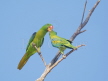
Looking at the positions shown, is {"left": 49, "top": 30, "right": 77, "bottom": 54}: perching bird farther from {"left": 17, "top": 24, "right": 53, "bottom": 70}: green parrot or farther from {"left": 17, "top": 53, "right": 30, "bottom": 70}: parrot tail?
{"left": 17, "top": 53, "right": 30, "bottom": 70}: parrot tail

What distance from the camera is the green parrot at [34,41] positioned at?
1646 mm

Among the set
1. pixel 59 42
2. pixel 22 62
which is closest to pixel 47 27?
pixel 59 42

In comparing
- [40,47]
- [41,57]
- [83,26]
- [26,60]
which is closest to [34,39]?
[40,47]

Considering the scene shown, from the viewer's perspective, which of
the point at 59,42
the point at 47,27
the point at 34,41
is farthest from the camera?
the point at 34,41

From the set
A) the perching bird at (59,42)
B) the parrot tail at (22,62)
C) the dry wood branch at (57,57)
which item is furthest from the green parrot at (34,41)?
the dry wood branch at (57,57)

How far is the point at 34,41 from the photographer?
177cm

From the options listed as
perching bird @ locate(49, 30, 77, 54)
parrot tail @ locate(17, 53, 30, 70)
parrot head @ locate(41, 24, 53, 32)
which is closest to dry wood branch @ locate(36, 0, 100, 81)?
perching bird @ locate(49, 30, 77, 54)

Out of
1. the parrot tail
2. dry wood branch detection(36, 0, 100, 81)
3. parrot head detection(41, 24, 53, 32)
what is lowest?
dry wood branch detection(36, 0, 100, 81)

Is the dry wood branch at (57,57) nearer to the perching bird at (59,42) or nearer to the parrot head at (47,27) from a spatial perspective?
the perching bird at (59,42)

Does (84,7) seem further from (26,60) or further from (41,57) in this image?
(26,60)

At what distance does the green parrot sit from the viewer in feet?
5.40

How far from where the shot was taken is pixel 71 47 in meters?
1.37

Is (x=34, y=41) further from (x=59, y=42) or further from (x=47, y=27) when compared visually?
(x=59, y=42)

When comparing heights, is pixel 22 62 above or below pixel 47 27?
below
